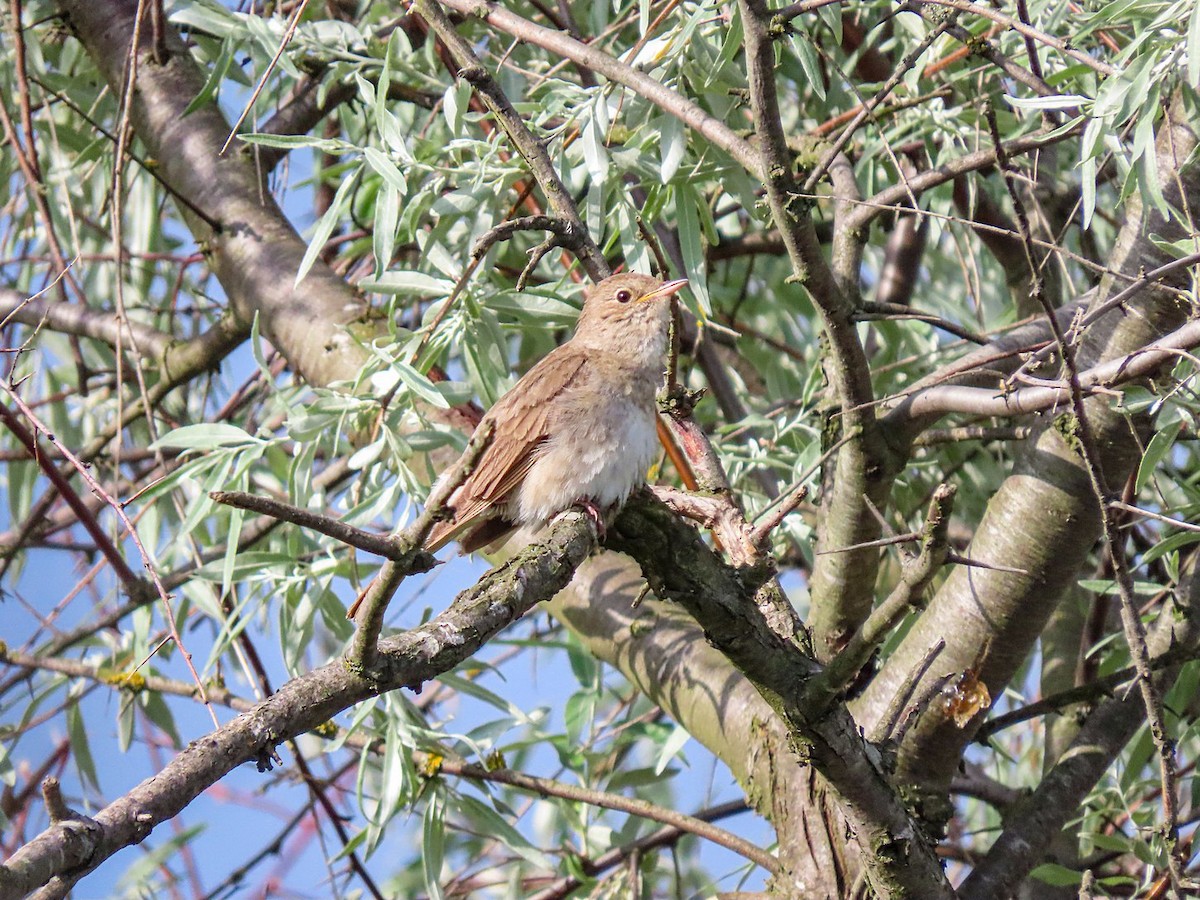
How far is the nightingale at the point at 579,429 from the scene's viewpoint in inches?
119

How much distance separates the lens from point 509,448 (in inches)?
124

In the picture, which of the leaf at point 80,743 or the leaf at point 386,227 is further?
the leaf at point 80,743

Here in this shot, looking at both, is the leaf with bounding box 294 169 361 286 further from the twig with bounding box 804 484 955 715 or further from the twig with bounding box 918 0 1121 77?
the twig with bounding box 804 484 955 715

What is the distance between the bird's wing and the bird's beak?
36 cm

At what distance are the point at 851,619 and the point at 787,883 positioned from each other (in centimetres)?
77

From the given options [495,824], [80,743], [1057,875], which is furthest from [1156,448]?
[80,743]

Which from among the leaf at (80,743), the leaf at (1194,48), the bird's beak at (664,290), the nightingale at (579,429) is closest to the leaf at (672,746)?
the nightingale at (579,429)

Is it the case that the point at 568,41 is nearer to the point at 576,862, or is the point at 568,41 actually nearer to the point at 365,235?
the point at 365,235

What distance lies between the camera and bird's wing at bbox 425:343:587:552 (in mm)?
3072

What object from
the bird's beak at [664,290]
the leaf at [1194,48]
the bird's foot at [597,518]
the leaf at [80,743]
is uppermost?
the bird's beak at [664,290]

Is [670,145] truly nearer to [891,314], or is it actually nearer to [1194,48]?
[891,314]

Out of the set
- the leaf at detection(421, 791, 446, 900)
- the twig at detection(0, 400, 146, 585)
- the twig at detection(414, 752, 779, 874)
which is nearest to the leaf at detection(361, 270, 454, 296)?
the twig at detection(0, 400, 146, 585)

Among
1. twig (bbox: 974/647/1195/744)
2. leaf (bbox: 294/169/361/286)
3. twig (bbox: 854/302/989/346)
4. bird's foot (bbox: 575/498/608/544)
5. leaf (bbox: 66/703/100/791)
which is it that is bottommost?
twig (bbox: 974/647/1195/744)

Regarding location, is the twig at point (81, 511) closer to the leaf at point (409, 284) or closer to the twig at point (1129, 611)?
the leaf at point (409, 284)
